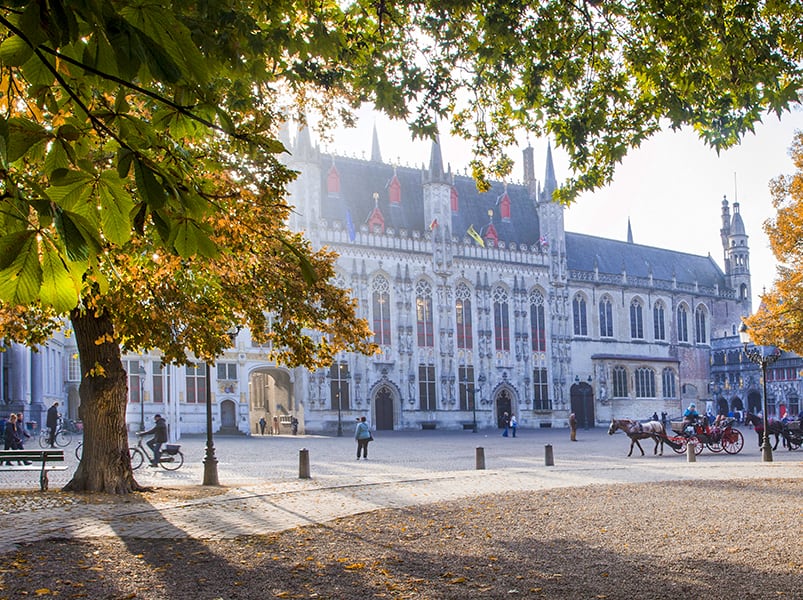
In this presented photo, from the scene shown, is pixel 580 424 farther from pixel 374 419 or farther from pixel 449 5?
pixel 449 5

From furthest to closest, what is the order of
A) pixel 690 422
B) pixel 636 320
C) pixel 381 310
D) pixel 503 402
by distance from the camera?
1. pixel 636 320
2. pixel 503 402
3. pixel 381 310
4. pixel 690 422

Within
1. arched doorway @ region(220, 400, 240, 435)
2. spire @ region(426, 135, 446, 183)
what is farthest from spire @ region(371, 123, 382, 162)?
arched doorway @ region(220, 400, 240, 435)

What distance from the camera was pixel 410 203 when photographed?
5494cm

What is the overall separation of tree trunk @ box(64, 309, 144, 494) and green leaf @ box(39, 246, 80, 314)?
10694 millimetres

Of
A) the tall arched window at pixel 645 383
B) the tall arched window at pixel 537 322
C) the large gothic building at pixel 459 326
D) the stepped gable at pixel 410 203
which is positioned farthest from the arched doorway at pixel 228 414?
the tall arched window at pixel 645 383

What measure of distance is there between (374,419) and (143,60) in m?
46.5

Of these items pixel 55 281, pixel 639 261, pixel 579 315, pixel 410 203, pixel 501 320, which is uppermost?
pixel 410 203

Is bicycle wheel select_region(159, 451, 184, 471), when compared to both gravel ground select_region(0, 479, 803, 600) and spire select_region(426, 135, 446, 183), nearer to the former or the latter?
gravel ground select_region(0, 479, 803, 600)

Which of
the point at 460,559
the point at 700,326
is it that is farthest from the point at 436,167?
the point at 460,559

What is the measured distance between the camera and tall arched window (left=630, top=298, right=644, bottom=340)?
61.6 meters

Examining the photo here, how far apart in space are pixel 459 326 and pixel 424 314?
2.56m

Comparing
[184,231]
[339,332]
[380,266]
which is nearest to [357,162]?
[380,266]

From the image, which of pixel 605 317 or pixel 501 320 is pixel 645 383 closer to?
pixel 605 317

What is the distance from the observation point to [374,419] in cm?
4866
